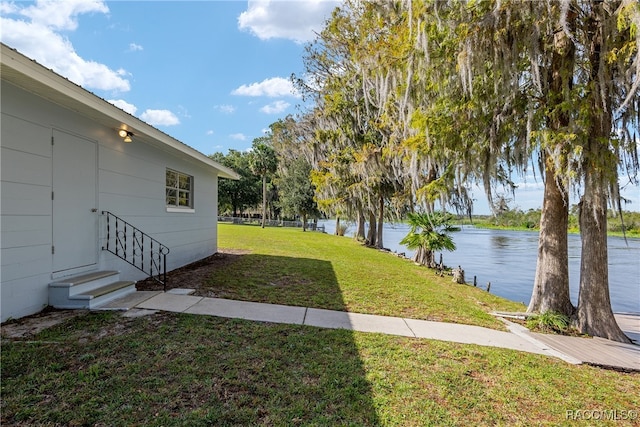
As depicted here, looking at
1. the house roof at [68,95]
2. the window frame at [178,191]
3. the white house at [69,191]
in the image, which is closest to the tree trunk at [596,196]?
the house roof at [68,95]

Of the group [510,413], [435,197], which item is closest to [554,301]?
[435,197]

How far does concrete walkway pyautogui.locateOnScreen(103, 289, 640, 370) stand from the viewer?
4.37 meters

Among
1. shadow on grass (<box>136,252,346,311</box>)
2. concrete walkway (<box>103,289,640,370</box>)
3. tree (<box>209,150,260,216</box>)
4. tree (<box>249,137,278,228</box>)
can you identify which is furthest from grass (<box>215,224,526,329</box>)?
tree (<box>209,150,260,216</box>)

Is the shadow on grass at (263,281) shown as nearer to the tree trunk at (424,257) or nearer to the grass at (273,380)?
the grass at (273,380)

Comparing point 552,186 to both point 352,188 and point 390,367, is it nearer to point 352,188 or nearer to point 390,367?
point 390,367

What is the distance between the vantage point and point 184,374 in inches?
112

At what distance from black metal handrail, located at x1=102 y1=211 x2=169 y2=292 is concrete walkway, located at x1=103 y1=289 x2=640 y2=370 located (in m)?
0.95

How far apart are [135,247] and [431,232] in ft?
29.5

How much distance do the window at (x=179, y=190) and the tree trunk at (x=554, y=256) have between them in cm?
822

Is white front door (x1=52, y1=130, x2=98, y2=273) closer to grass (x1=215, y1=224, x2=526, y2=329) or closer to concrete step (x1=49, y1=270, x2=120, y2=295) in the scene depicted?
concrete step (x1=49, y1=270, x2=120, y2=295)

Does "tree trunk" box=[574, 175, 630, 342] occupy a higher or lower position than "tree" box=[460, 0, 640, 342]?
lower

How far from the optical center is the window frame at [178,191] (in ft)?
25.2

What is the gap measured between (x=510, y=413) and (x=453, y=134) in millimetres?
4747

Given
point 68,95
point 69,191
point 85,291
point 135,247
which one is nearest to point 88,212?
point 69,191
